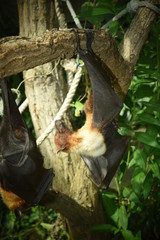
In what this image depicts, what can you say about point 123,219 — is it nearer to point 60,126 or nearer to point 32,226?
point 60,126

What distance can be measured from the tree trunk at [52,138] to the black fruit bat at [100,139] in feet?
1.32

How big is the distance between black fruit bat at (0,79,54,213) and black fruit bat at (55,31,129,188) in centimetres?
18

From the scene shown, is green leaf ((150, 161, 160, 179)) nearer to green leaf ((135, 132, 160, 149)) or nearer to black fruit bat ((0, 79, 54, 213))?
green leaf ((135, 132, 160, 149))

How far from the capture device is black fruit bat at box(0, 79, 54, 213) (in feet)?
4.52

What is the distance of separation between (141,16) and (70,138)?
0.82m

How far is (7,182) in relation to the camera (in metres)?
1.50

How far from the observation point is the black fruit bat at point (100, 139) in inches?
50.3

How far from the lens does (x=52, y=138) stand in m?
2.06

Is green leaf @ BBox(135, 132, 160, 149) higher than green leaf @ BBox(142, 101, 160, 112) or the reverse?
the reverse

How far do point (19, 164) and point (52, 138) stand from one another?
0.60 meters

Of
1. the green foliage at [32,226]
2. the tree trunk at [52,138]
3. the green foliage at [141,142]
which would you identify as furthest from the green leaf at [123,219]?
the green foliage at [32,226]

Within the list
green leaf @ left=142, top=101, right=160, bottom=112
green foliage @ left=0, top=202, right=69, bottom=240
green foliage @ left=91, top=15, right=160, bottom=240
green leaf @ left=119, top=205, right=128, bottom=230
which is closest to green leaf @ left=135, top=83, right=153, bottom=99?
green foliage @ left=91, top=15, right=160, bottom=240

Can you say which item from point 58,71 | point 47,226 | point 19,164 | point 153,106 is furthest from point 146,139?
point 47,226

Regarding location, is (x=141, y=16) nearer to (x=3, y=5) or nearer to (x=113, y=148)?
(x=113, y=148)
